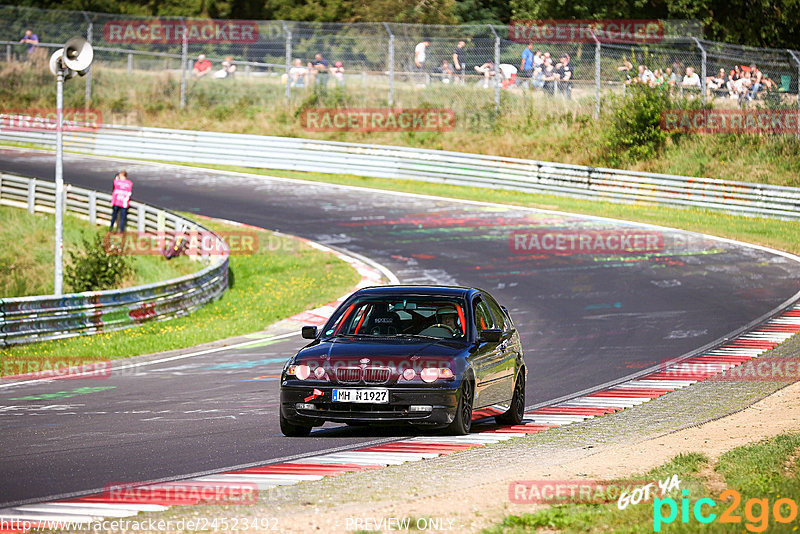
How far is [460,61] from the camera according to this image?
38844mm

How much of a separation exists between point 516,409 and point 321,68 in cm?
3214

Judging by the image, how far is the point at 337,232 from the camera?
2955cm

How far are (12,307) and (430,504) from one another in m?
11.8

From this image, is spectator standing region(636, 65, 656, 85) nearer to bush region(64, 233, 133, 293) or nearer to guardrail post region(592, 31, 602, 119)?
guardrail post region(592, 31, 602, 119)

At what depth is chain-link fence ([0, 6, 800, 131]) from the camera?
3550 centimetres

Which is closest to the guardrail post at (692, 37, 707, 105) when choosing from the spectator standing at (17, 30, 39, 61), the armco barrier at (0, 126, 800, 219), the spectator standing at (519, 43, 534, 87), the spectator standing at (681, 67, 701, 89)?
the spectator standing at (681, 67, 701, 89)

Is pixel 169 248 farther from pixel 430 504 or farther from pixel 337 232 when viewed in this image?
pixel 430 504

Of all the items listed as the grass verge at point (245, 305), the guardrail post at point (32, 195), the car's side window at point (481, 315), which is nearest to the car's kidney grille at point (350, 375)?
the car's side window at point (481, 315)

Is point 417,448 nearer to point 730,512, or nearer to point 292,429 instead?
point 292,429

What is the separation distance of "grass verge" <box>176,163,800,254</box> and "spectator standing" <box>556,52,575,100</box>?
490 centimetres

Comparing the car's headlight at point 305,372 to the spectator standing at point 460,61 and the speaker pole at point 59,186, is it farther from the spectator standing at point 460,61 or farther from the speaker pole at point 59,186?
the spectator standing at point 460,61

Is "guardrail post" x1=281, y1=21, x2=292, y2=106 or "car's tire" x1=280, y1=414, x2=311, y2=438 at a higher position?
"guardrail post" x1=281, y1=21, x2=292, y2=106

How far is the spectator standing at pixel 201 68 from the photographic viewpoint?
44094mm

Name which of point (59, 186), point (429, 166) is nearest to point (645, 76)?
point (429, 166)
